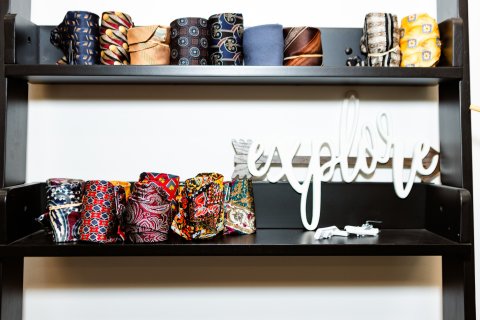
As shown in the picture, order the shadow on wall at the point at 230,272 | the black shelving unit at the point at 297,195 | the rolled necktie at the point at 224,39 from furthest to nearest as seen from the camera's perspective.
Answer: the shadow on wall at the point at 230,272, the rolled necktie at the point at 224,39, the black shelving unit at the point at 297,195

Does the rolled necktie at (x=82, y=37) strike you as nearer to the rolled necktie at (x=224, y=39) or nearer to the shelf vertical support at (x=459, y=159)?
the rolled necktie at (x=224, y=39)

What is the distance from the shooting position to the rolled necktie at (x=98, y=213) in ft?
3.57

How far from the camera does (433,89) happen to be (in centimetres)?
136

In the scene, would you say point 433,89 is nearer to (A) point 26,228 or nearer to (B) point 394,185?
(B) point 394,185

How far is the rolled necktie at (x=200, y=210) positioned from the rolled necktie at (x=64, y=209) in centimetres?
24

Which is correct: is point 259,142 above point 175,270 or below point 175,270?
above

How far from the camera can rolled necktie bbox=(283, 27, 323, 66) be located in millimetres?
1180

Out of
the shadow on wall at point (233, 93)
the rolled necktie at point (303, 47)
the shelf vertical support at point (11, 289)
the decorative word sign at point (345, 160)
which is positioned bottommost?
the shelf vertical support at point (11, 289)

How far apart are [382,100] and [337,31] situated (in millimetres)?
241

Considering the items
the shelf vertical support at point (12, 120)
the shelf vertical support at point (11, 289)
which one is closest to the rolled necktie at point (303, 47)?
the shelf vertical support at point (12, 120)

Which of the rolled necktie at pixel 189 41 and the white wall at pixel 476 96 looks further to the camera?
the white wall at pixel 476 96

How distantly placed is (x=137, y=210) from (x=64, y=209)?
19 centimetres

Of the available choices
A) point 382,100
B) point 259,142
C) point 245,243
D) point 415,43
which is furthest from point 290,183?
point 415,43

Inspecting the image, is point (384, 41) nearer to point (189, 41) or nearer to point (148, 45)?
point (189, 41)
